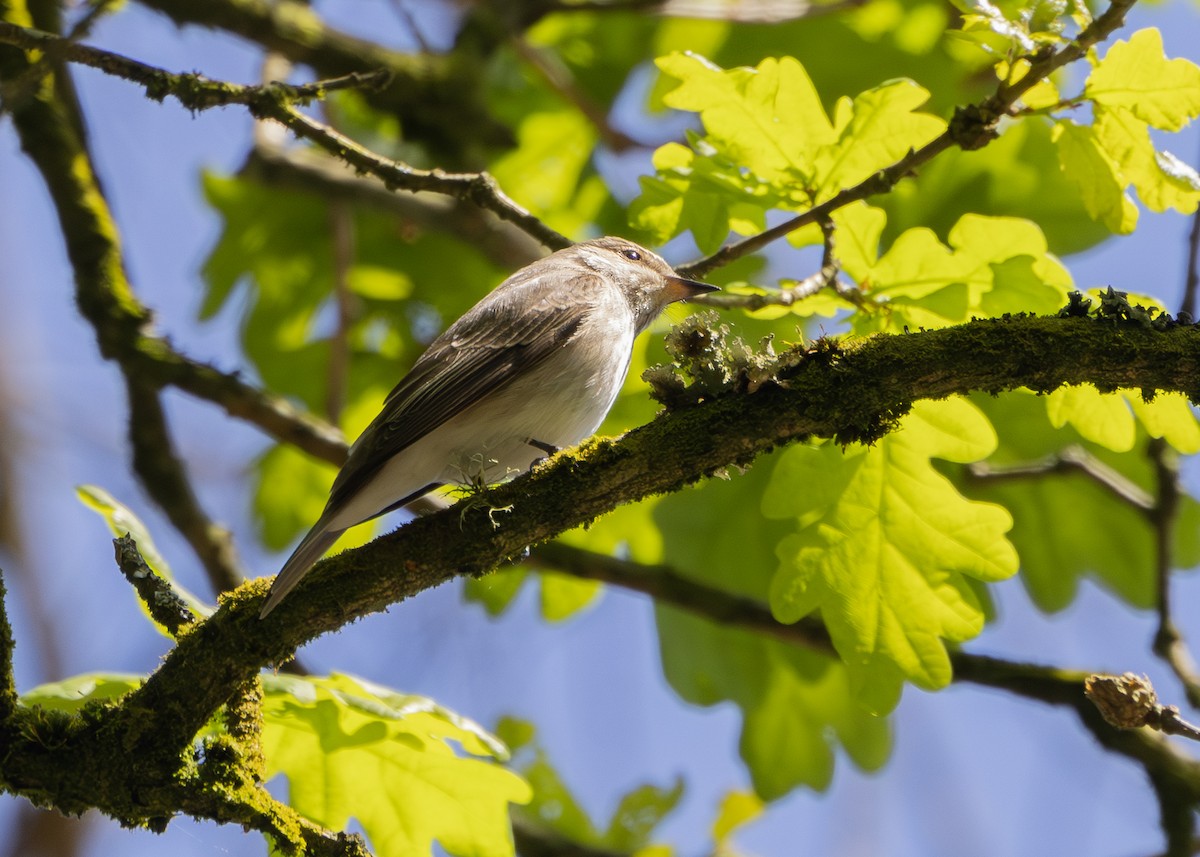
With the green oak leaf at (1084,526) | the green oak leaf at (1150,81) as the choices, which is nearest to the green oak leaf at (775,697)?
the green oak leaf at (1084,526)

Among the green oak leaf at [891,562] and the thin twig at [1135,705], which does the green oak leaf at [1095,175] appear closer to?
the green oak leaf at [891,562]

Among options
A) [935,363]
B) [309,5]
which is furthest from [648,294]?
[309,5]

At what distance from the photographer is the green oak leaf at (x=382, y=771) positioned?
10.6 feet

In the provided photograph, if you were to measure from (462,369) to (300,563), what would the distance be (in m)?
1.12

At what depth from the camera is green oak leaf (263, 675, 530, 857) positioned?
3.23 m

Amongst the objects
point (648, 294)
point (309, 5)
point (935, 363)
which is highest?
point (309, 5)

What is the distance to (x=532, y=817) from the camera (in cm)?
528

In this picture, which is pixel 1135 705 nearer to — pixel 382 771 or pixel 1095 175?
pixel 1095 175

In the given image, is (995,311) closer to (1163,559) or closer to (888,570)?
(888,570)

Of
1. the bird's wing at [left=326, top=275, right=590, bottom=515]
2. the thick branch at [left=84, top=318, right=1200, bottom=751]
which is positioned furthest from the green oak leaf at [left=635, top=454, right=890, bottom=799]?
the thick branch at [left=84, top=318, right=1200, bottom=751]

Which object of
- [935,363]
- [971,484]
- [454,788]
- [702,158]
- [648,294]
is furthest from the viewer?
[971,484]

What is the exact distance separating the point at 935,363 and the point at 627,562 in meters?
2.15

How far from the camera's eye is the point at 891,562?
337 centimetres

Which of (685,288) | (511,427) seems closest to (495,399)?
(511,427)
